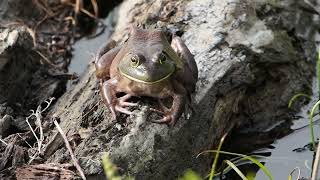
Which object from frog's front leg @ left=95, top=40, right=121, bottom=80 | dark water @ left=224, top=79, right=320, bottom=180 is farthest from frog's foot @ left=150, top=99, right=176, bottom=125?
dark water @ left=224, top=79, right=320, bottom=180

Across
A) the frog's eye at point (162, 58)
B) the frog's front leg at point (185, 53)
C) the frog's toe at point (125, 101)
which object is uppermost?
the frog's eye at point (162, 58)

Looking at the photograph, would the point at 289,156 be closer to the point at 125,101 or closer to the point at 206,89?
the point at 206,89

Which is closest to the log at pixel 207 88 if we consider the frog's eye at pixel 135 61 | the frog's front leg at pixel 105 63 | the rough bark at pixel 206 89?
the rough bark at pixel 206 89

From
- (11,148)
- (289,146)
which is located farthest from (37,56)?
(289,146)

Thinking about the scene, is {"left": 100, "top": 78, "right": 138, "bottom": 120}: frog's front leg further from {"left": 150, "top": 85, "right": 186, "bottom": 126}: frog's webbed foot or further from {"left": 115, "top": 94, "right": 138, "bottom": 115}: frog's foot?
{"left": 150, "top": 85, "right": 186, "bottom": 126}: frog's webbed foot

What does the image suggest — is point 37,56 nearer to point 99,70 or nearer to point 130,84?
point 99,70

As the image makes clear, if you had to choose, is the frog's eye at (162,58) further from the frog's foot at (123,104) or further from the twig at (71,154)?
the twig at (71,154)

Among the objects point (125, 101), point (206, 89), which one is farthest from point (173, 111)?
point (206, 89)
